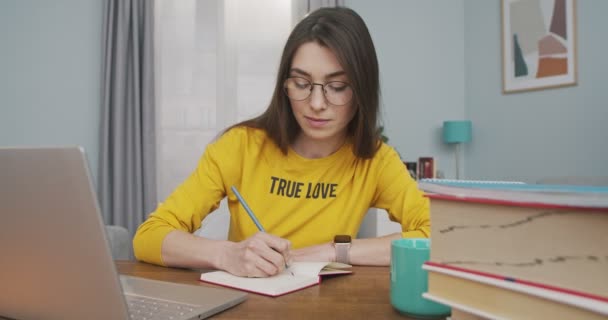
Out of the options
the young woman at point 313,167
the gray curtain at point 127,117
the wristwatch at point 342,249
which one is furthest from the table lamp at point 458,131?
the wristwatch at point 342,249

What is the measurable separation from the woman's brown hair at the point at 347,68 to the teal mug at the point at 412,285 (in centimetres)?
63

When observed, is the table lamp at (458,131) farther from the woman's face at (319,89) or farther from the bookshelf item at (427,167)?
the woman's face at (319,89)

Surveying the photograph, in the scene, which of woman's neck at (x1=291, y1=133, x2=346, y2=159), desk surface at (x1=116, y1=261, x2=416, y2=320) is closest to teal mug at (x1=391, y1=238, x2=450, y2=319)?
desk surface at (x1=116, y1=261, x2=416, y2=320)

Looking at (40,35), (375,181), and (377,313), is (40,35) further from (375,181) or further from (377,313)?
(377,313)

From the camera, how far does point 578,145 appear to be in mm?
3020

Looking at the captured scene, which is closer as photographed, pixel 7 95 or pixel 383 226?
pixel 383 226

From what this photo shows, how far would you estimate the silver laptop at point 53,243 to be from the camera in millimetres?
469

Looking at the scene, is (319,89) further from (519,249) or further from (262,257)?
(519,249)

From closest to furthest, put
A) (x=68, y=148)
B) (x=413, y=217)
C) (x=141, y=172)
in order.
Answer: (x=68, y=148), (x=413, y=217), (x=141, y=172)

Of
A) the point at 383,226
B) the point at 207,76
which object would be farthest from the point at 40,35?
the point at 383,226

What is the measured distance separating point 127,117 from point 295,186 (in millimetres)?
2392

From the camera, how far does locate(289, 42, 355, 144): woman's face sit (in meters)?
1.17

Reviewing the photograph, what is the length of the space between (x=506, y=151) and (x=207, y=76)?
7.30ft

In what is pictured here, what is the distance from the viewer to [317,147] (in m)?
1.39
